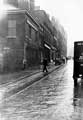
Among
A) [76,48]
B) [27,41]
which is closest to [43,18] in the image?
[27,41]

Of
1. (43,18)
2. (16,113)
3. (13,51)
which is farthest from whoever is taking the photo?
(43,18)

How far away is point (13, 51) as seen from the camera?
117ft

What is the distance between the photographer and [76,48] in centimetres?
1761

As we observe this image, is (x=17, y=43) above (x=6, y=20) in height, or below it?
below

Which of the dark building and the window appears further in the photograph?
the dark building

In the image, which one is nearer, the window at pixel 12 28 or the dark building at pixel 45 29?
the window at pixel 12 28

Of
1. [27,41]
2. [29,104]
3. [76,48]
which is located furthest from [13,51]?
[29,104]

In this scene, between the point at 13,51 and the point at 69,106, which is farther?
the point at 13,51

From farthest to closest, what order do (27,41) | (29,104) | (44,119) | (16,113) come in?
(27,41) → (29,104) → (16,113) → (44,119)

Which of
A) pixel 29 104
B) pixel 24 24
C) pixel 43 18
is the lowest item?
pixel 29 104

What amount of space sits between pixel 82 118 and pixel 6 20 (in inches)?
1190

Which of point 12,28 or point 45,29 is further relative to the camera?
point 45,29

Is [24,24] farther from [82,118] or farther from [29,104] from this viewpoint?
[82,118]

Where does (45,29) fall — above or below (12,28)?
above
